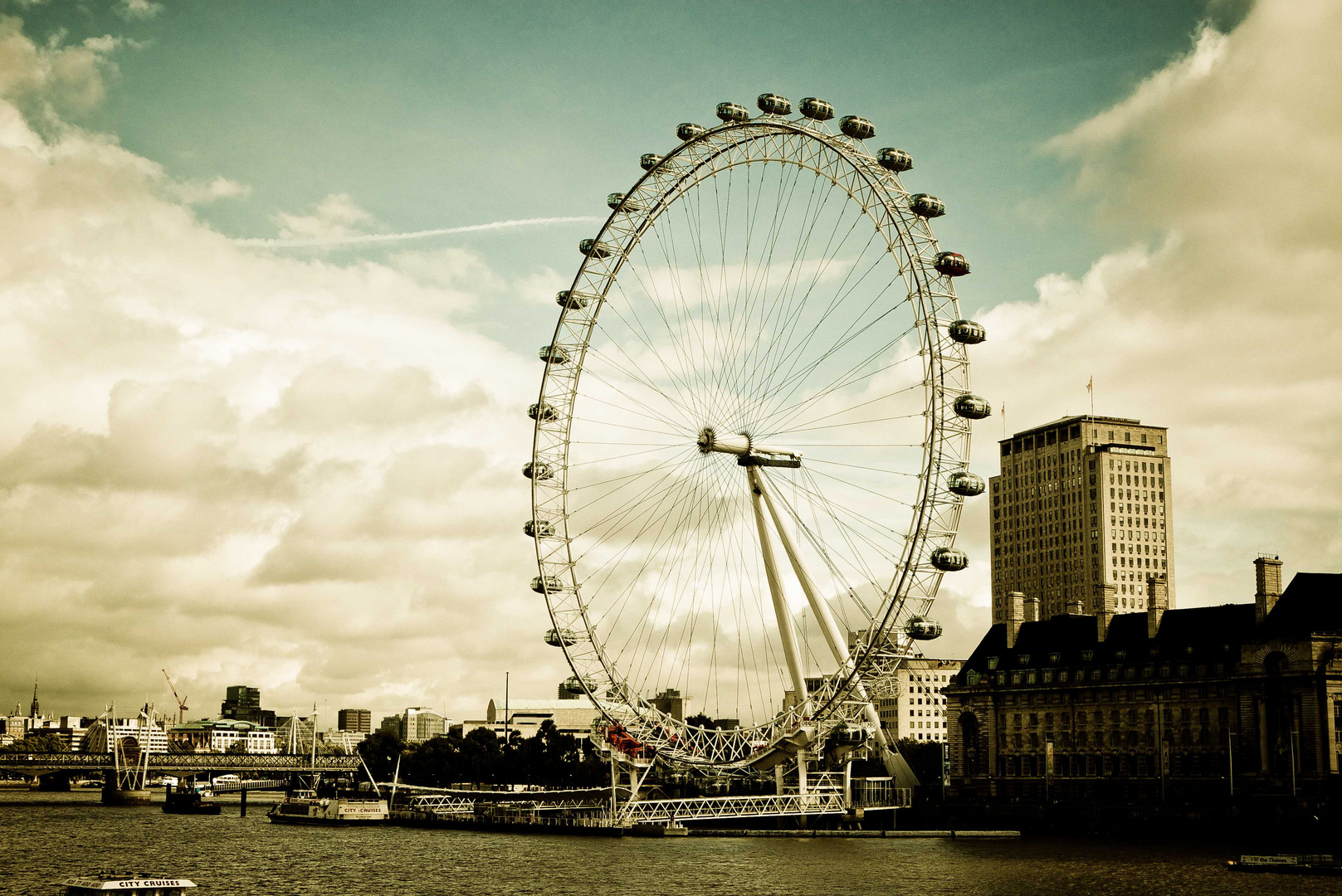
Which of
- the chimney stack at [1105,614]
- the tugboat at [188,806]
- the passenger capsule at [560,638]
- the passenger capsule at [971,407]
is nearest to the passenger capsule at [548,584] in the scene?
the passenger capsule at [560,638]

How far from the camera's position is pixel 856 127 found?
79.6 meters

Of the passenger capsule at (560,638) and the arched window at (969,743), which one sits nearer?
the passenger capsule at (560,638)

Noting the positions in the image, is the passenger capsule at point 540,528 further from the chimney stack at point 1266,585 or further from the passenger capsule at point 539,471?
the chimney stack at point 1266,585

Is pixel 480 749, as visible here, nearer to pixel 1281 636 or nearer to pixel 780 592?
pixel 780 592

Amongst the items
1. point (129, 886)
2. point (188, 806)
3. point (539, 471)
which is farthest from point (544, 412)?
point (188, 806)

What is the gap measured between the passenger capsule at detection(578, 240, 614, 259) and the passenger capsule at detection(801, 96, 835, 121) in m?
18.8

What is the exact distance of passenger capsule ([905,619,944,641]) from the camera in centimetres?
7781

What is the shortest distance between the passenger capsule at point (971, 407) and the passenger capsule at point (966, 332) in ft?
9.77

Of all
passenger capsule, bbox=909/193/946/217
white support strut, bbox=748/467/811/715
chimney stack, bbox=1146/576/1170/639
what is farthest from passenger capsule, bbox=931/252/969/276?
chimney stack, bbox=1146/576/1170/639

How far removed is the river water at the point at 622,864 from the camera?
221 feet

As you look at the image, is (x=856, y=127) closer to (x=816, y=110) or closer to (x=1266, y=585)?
(x=816, y=110)

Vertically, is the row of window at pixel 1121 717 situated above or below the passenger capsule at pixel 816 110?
below

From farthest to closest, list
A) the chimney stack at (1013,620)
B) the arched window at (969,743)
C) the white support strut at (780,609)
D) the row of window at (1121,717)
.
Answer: the chimney stack at (1013,620) → the arched window at (969,743) → the row of window at (1121,717) → the white support strut at (780,609)

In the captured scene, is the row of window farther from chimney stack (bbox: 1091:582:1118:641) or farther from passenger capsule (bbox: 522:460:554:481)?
passenger capsule (bbox: 522:460:554:481)
